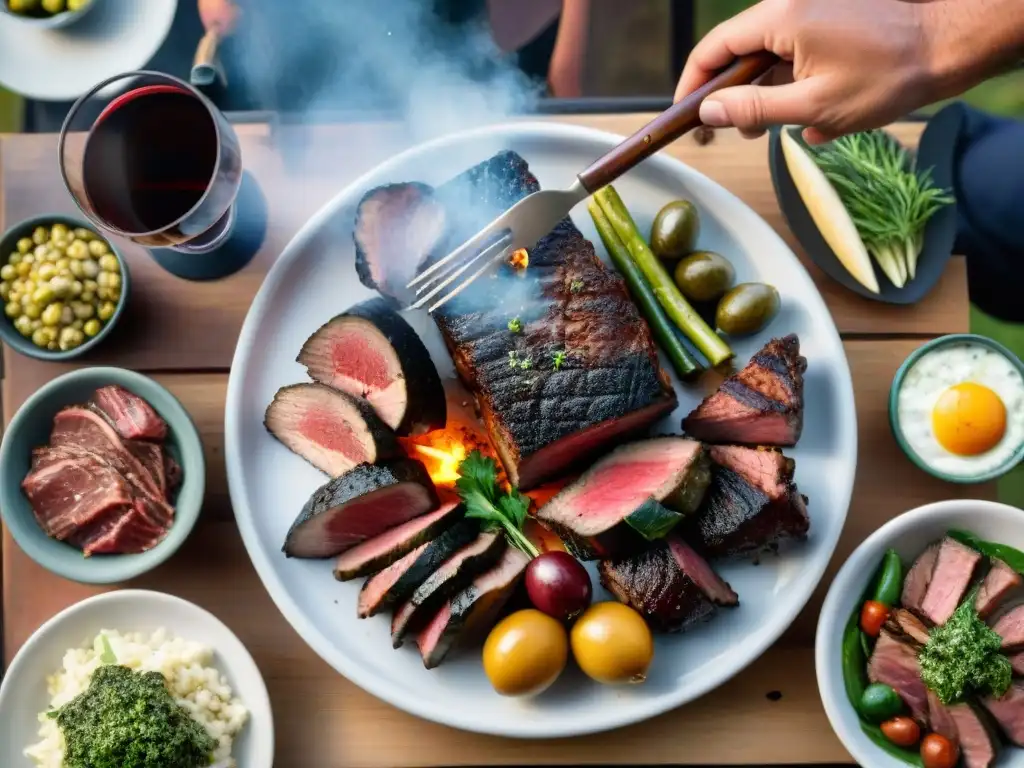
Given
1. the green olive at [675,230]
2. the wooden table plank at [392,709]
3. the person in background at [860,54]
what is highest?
the person in background at [860,54]

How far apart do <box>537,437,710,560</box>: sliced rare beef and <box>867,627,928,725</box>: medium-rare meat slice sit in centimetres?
79

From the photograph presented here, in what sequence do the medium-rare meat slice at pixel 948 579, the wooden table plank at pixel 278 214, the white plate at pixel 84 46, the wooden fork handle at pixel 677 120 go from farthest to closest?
the white plate at pixel 84 46 < the wooden table plank at pixel 278 214 < the medium-rare meat slice at pixel 948 579 < the wooden fork handle at pixel 677 120

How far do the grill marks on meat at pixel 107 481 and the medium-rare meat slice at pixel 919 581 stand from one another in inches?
97.8

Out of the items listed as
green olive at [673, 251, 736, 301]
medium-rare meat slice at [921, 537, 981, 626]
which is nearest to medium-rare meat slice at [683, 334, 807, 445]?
green olive at [673, 251, 736, 301]

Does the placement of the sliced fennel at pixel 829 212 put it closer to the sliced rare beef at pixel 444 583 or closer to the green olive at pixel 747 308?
the green olive at pixel 747 308

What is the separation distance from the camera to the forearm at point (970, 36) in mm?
2654

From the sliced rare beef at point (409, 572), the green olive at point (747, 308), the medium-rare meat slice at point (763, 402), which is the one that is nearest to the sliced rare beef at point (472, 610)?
the sliced rare beef at point (409, 572)

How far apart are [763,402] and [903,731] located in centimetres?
117

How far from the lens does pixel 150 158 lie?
3.02m

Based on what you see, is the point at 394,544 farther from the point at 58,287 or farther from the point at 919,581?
the point at 919,581

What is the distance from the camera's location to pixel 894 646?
2986mm

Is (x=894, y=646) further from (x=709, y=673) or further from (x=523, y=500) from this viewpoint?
(x=523, y=500)

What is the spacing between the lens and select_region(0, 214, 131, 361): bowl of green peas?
3.09 metres

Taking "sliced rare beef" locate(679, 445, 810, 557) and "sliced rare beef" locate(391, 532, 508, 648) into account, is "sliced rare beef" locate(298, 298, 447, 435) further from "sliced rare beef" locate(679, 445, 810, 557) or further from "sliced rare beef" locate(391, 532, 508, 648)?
"sliced rare beef" locate(679, 445, 810, 557)
